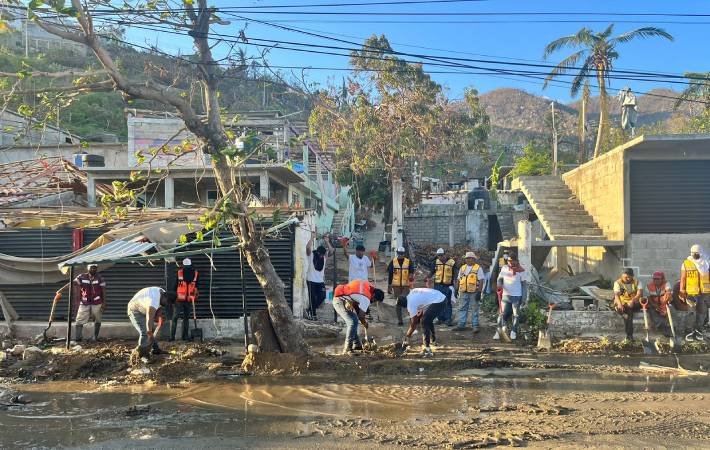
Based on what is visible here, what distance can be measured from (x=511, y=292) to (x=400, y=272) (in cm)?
260

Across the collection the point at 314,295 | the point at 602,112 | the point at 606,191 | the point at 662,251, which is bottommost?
the point at 314,295

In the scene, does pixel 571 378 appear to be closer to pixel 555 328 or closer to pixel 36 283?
pixel 555 328

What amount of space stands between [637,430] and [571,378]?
2190 millimetres

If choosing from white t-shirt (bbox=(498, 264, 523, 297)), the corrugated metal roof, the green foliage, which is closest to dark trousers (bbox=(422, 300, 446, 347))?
white t-shirt (bbox=(498, 264, 523, 297))

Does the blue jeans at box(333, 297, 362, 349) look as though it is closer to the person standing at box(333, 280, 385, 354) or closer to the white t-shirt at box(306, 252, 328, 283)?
the person standing at box(333, 280, 385, 354)

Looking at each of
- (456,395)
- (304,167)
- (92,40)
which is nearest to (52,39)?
(304,167)

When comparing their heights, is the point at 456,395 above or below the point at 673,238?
below

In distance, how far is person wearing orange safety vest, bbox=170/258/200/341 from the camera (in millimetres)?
10805

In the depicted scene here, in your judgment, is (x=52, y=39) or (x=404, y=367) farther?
(x=52, y=39)

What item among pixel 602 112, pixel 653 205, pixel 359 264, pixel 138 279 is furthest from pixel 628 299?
pixel 602 112

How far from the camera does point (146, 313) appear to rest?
352 inches

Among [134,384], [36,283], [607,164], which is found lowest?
[134,384]

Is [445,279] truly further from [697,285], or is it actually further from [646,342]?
[697,285]

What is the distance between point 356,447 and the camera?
5262 millimetres
